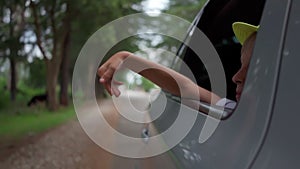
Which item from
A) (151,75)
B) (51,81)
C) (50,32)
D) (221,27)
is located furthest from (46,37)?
(151,75)

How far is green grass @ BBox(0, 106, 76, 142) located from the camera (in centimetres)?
Answer: 1075

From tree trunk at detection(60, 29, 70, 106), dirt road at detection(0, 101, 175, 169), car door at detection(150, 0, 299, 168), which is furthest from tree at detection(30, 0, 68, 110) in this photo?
car door at detection(150, 0, 299, 168)

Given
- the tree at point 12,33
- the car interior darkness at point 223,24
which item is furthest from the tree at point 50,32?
the car interior darkness at point 223,24

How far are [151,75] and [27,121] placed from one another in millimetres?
12277

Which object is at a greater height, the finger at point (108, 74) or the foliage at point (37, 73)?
the finger at point (108, 74)

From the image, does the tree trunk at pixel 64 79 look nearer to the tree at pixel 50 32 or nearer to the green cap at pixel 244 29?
the tree at pixel 50 32

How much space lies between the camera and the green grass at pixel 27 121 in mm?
10750

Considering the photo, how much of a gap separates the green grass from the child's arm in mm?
8848

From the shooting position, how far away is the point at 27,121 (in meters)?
13.2

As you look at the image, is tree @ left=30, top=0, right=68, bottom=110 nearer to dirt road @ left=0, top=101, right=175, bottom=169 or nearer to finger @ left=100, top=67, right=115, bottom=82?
dirt road @ left=0, top=101, right=175, bottom=169

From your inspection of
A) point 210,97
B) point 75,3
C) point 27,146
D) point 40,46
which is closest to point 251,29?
point 210,97

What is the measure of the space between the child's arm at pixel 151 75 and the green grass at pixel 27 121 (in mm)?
8848

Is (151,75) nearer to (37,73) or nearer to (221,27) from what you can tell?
(221,27)

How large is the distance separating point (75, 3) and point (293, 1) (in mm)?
11286
